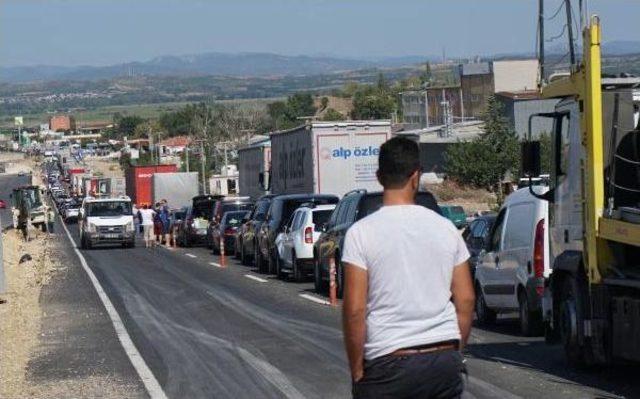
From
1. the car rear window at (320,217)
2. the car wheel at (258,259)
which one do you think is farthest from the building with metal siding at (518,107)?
the car rear window at (320,217)

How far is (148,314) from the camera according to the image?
73.9ft

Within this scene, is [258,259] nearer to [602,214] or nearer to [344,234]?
[344,234]

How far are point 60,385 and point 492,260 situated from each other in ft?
21.1

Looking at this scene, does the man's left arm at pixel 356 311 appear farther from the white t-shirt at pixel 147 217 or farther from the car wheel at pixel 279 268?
the white t-shirt at pixel 147 217

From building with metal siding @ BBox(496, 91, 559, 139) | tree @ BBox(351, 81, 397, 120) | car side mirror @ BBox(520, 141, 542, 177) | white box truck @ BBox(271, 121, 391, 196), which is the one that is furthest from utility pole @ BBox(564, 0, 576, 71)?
tree @ BBox(351, 81, 397, 120)

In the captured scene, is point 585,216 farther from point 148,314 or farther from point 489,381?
point 148,314

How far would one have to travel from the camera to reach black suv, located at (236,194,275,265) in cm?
3534

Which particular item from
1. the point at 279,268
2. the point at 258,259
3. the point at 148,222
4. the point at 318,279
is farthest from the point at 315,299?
the point at 148,222

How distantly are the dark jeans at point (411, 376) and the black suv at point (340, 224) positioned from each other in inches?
573

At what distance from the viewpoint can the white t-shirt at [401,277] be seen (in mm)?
6199

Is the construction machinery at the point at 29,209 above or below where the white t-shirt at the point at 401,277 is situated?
below

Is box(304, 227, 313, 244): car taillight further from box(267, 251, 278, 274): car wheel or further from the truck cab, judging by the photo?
the truck cab

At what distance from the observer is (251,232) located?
118 ft

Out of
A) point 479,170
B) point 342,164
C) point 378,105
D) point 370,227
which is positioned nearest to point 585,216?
point 370,227
